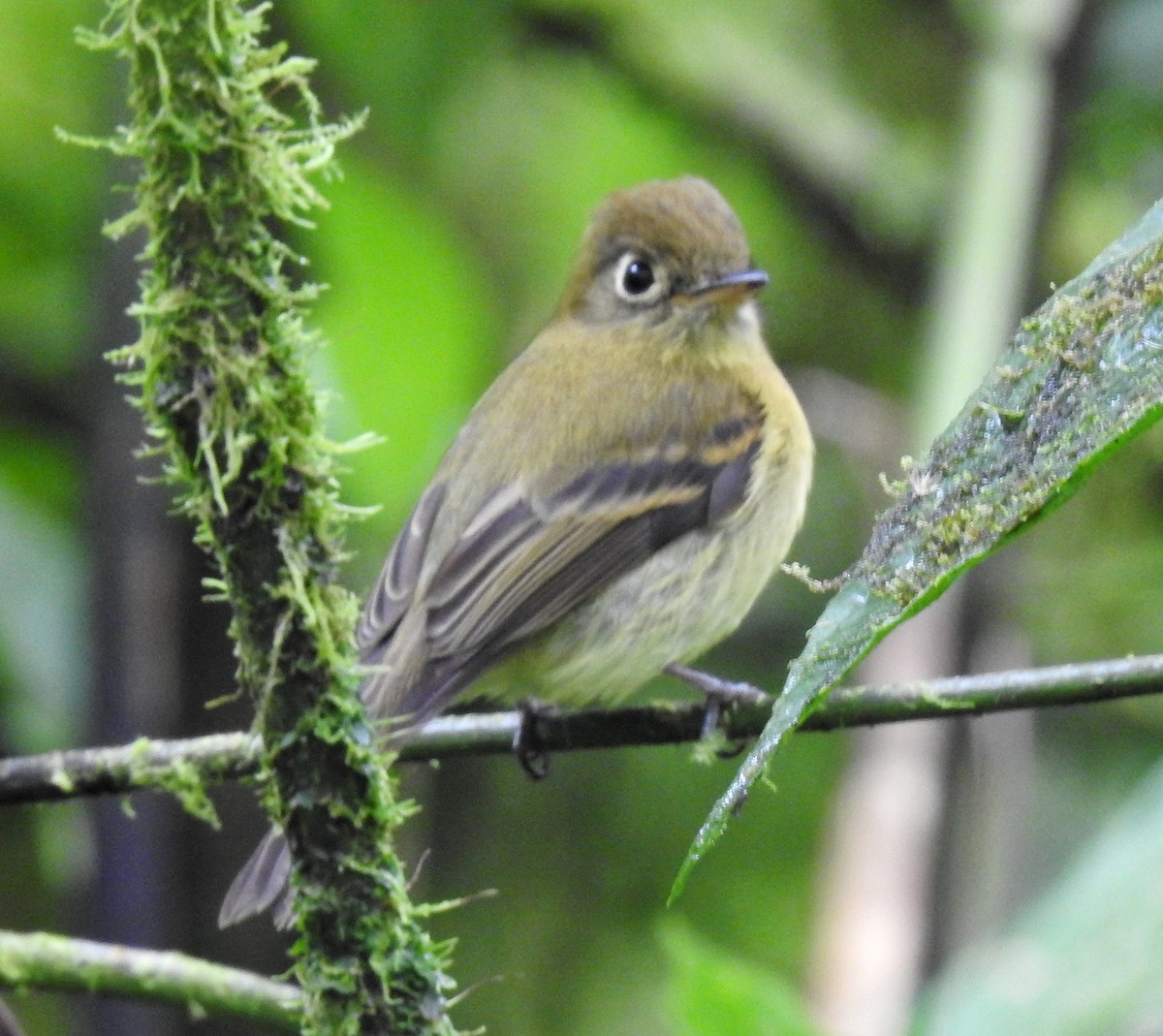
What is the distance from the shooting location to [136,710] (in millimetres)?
3559

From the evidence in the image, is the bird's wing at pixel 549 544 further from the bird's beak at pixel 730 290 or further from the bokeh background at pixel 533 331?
the bokeh background at pixel 533 331

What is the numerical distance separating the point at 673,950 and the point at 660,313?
193 cm

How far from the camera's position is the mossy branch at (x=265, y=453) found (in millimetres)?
1281

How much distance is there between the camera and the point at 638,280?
3.89 metres

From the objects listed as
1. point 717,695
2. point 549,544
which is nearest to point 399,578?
point 549,544

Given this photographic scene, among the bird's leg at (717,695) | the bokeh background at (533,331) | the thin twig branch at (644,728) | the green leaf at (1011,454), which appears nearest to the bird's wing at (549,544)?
the bird's leg at (717,695)

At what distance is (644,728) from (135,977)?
38.2 inches

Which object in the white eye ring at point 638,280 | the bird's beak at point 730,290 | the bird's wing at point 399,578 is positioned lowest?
the bird's wing at point 399,578

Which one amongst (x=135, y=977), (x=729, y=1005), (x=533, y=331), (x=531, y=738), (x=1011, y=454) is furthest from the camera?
(x=533, y=331)

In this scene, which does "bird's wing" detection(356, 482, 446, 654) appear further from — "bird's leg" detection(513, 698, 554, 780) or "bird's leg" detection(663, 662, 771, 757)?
"bird's leg" detection(663, 662, 771, 757)

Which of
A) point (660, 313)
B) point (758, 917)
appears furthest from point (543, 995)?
point (660, 313)

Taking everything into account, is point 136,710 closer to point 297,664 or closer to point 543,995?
point 543,995

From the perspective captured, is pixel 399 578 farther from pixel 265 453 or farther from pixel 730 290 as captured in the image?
pixel 265 453

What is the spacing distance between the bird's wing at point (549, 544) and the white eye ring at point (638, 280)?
0.43m
